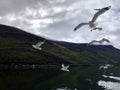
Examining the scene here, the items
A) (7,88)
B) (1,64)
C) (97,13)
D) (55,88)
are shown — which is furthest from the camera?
(1,64)

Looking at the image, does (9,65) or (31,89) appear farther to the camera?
(9,65)

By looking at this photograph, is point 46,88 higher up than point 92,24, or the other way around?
point 92,24

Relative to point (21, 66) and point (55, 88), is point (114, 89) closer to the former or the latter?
point (55, 88)

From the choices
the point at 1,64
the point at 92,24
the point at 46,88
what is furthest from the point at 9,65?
the point at 92,24

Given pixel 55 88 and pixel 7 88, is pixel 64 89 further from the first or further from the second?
pixel 7 88

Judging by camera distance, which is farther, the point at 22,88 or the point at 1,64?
the point at 1,64

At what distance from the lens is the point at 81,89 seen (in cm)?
8469

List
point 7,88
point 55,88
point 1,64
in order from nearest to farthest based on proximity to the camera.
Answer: point 7,88
point 55,88
point 1,64

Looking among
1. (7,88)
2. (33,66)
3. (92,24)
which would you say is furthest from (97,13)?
(33,66)

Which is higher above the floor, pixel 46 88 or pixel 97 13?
pixel 97 13

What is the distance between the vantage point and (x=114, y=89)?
3263 inches

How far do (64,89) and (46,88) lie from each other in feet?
16.0

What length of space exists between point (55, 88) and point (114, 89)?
1487 cm

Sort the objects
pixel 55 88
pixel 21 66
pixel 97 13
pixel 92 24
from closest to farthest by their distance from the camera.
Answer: pixel 97 13 < pixel 92 24 < pixel 55 88 < pixel 21 66
